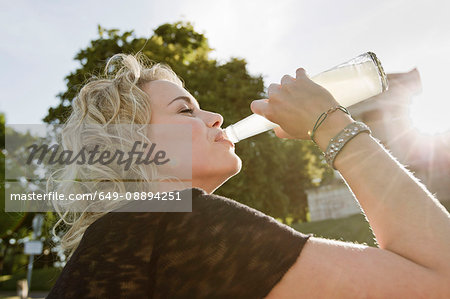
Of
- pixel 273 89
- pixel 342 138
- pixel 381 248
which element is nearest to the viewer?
pixel 381 248

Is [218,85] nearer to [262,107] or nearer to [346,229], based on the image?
Result: [346,229]

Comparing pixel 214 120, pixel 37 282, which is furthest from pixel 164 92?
pixel 37 282

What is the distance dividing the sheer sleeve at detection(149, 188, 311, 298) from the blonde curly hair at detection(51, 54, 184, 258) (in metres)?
0.79

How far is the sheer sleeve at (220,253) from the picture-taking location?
106 cm

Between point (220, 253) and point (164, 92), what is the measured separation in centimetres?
139

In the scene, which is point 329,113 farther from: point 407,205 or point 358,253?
point 358,253

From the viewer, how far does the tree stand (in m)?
12.3

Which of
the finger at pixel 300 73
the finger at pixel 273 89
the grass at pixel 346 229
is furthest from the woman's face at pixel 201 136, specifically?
the grass at pixel 346 229

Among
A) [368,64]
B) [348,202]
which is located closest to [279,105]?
[368,64]

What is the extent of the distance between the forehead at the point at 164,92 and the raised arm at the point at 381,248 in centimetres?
109

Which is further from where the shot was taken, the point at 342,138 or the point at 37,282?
the point at 37,282

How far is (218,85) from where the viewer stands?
13180 mm

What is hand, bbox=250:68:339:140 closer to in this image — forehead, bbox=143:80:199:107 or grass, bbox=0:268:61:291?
forehead, bbox=143:80:199:107

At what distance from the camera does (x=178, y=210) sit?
118 centimetres
